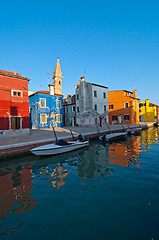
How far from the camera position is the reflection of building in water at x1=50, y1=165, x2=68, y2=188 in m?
6.54

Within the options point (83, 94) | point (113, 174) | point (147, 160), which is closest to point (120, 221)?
point (113, 174)

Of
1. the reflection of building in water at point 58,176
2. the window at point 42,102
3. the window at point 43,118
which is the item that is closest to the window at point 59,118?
the window at point 43,118

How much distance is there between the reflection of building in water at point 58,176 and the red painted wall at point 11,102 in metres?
12.0

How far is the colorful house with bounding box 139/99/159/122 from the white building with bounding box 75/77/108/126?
28.6m

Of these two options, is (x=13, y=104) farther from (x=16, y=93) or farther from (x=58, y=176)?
(x=58, y=176)

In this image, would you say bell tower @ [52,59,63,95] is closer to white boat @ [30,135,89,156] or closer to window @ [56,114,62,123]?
window @ [56,114,62,123]

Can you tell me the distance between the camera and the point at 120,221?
3.98 m

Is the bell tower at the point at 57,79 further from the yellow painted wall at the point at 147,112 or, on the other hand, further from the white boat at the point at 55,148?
the yellow painted wall at the point at 147,112

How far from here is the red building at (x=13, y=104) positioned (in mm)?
16750

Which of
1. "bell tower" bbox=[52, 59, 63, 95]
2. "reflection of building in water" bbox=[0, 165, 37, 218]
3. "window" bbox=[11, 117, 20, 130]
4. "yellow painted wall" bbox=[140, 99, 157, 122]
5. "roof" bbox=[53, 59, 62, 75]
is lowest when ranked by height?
"reflection of building in water" bbox=[0, 165, 37, 218]

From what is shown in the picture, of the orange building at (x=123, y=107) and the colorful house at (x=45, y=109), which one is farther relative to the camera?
the orange building at (x=123, y=107)

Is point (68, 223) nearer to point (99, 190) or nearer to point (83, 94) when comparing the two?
point (99, 190)

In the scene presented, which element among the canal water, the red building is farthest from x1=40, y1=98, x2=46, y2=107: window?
the canal water

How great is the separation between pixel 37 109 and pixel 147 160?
2392 cm
